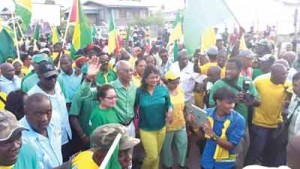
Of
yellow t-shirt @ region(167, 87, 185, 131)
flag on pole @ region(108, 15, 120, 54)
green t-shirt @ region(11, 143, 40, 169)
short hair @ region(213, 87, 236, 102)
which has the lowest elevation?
yellow t-shirt @ region(167, 87, 185, 131)

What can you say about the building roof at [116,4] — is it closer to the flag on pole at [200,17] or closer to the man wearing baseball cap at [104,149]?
the flag on pole at [200,17]

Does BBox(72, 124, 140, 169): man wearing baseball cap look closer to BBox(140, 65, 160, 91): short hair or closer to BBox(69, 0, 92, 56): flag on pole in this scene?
BBox(140, 65, 160, 91): short hair

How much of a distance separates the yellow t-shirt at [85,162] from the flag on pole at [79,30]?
470cm

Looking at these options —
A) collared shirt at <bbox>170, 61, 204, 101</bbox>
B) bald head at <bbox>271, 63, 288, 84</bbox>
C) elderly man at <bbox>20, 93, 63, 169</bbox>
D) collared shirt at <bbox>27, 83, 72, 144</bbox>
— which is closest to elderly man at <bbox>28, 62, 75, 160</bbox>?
collared shirt at <bbox>27, 83, 72, 144</bbox>

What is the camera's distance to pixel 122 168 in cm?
276

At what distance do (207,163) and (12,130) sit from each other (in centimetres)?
207

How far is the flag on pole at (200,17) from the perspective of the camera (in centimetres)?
618

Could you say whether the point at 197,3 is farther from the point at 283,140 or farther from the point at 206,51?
the point at 283,140

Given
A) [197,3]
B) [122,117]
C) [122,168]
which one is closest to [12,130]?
[122,168]

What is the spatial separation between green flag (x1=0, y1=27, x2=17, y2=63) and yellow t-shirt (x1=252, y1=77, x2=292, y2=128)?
5.23 meters

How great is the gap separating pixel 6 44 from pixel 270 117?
18.0ft

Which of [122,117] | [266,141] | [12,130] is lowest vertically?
[266,141]

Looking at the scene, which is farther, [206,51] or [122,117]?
[206,51]

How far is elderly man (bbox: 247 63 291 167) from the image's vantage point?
5.07 meters
